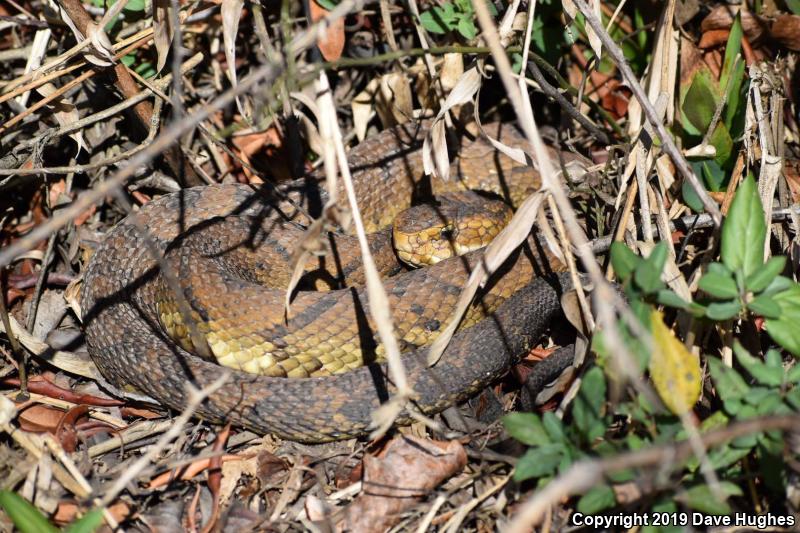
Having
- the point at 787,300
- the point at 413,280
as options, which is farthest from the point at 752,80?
the point at 413,280

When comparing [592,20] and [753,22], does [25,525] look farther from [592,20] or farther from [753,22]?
[753,22]

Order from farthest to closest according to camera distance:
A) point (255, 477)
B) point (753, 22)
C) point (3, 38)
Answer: point (3, 38) < point (753, 22) < point (255, 477)

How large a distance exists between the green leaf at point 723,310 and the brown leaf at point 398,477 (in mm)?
1399

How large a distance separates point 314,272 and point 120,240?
52.1 inches

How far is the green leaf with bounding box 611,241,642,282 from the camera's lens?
3.11 meters

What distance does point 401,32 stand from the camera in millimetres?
5656

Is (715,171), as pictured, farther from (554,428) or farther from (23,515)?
(23,515)

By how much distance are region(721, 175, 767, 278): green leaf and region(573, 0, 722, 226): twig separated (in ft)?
1.07

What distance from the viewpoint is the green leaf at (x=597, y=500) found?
2871mm

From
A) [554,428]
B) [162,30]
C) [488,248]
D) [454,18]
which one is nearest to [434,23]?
[454,18]

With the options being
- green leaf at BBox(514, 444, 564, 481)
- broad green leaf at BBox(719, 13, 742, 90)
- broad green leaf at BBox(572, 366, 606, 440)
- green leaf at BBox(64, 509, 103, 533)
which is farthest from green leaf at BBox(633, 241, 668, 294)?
green leaf at BBox(64, 509, 103, 533)

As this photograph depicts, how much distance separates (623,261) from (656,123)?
3.41 ft

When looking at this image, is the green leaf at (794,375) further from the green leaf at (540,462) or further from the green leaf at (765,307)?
the green leaf at (540,462)

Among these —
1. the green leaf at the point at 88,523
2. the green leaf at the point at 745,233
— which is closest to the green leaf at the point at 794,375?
the green leaf at the point at 745,233
